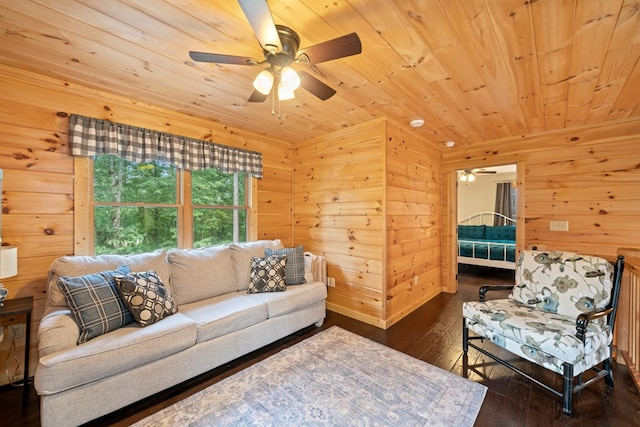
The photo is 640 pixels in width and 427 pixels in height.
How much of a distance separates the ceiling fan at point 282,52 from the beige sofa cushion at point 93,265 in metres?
1.83

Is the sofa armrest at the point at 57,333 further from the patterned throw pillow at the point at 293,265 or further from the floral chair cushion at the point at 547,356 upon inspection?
the floral chair cushion at the point at 547,356

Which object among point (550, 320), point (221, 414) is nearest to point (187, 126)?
point (221, 414)

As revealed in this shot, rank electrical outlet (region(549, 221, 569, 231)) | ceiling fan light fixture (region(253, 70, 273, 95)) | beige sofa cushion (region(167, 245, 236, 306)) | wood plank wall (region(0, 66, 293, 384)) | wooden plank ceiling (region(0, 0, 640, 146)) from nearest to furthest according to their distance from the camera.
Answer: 1. wooden plank ceiling (region(0, 0, 640, 146))
2. ceiling fan light fixture (region(253, 70, 273, 95))
3. wood plank wall (region(0, 66, 293, 384))
4. beige sofa cushion (region(167, 245, 236, 306))
5. electrical outlet (region(549, 221, 569, 231))

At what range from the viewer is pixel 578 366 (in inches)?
70.2

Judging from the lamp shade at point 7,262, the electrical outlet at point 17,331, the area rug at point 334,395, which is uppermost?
the lamp shade at point 7,262

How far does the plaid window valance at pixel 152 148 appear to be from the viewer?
7.66ft

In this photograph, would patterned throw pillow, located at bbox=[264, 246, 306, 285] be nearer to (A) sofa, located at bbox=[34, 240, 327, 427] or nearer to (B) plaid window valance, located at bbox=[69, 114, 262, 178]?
(A) sofa, located at bbox=[34, 240, 327, 427]

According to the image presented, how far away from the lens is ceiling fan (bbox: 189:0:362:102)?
118 centimetres

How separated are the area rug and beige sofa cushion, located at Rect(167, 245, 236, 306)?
0.86m

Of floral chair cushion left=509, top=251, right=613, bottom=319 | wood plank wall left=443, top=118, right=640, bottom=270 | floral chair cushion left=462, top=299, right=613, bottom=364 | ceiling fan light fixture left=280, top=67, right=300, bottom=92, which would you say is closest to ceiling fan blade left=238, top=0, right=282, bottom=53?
ceiling fan light fixture left=280, top=67, right=300, bottom=92

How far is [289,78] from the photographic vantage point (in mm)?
1513

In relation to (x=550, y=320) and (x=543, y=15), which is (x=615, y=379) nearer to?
(x=550, y=320)

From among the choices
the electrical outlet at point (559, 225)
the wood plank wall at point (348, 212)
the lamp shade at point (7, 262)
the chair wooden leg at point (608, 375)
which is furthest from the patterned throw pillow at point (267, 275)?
the electrical outlet at point (559, 225)

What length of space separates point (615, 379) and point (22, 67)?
5349 mm
